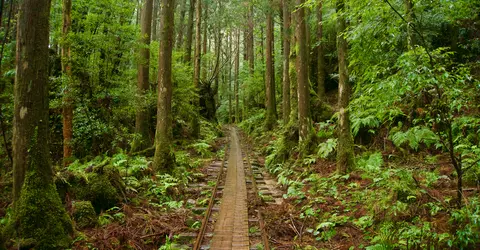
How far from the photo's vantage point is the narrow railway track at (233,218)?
19.2ft

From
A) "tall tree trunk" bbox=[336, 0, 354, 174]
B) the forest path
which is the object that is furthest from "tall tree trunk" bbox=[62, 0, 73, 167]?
"tall tree trunk" bbox=[336, 0, 354, 174]

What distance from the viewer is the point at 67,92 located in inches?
372

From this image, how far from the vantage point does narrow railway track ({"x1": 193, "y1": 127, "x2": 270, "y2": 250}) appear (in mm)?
5840

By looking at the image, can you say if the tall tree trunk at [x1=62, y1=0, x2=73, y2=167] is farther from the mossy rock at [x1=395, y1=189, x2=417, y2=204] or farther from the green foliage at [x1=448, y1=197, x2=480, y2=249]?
the green foliage at [x1=448, y1=197, x2=480, y2=249]

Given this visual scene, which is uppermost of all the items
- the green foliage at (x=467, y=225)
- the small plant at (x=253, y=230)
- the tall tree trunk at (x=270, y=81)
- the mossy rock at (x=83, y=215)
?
the tall tree trunk at (x=270, y=81)

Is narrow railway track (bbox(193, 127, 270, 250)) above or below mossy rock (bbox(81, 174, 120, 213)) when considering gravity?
below

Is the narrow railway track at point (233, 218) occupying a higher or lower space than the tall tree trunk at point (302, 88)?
lower

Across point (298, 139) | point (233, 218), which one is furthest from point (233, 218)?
point (298, 139)

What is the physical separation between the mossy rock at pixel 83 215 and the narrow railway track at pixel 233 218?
2.13 meters

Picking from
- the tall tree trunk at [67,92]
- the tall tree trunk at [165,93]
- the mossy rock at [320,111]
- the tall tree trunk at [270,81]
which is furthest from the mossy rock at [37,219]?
the tall tree trunk at [270,81]

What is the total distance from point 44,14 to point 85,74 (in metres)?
5.51

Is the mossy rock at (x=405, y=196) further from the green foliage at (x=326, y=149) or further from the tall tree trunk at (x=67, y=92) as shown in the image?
the tall tree trunk at (x=67, y=92)

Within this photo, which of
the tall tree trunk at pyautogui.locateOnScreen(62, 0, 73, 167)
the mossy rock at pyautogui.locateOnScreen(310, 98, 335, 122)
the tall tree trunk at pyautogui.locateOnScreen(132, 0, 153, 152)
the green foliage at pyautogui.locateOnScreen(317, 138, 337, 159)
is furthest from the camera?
the mossy rock at pyautogui.locateOnScreen(310, 98, 335, 122)

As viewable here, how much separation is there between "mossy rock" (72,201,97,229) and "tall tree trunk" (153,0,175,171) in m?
4.40
